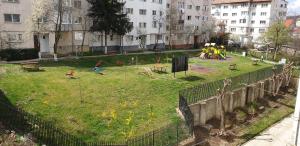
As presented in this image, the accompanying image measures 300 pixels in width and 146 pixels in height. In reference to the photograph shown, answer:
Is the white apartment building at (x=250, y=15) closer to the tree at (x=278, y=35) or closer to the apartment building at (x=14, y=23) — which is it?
the tree at (x=278, y=35)

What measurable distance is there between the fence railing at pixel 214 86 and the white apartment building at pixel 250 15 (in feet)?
154

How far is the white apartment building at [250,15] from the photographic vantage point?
236 feet

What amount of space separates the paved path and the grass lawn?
16.9 ft

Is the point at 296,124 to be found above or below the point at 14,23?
below

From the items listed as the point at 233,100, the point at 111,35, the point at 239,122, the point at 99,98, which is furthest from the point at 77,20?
the point at 239,122

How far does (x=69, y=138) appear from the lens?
12953 millimetres

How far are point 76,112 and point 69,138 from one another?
311 cm

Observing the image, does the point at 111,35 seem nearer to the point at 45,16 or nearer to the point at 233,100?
the point at 45,16

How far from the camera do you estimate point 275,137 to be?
57.6 feet

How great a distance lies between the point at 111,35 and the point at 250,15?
156ft

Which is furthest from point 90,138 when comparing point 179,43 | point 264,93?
point 179,43

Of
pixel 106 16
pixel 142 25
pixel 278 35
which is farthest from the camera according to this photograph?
pixel 278 35

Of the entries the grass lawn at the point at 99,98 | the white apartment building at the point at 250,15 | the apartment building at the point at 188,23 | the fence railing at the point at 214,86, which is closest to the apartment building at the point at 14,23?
the grass lawn at the point at 99,98

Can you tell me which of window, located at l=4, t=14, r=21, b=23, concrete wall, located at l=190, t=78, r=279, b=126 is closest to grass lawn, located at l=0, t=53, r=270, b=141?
concrete wall, located at l=190, t=78, r=279, b=126
